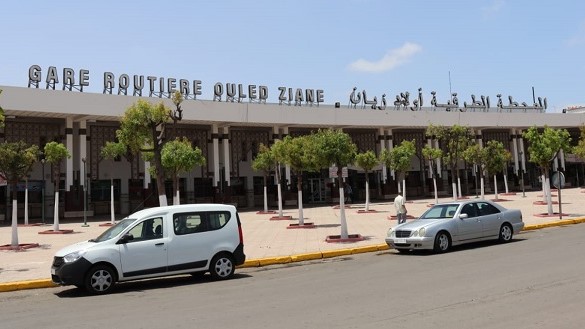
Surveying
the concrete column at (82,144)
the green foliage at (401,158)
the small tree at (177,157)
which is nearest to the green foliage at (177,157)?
the small tree at (177,157)

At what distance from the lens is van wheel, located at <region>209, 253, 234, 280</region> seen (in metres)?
11.4

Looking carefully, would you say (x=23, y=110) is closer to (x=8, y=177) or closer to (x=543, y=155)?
(x=8, y=177)

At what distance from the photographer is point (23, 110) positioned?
29906 mm

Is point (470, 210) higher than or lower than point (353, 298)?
higher

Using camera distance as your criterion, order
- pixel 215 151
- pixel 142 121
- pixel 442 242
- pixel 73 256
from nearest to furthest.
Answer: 1. pixel 73 256
2. pixel 442 242
3. pixel 142 121
4. pixel 215 151

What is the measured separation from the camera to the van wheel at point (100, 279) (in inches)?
396

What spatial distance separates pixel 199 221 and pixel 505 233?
33.0 ft

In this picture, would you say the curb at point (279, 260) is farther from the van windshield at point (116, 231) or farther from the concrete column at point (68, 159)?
the concrete column at point (68, 159)

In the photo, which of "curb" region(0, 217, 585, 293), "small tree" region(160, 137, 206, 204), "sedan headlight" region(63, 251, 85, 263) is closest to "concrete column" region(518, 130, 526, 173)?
"small tree" region(160, 137, 206, 204)

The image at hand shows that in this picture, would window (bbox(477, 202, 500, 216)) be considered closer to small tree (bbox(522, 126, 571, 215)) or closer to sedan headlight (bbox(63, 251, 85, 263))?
small tree (bbox(522, 126, 571, 215))

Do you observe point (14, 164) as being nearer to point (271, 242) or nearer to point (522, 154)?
point (271, 242)

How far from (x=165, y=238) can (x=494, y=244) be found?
10361 millimetres

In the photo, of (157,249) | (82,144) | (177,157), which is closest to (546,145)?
(177,157)

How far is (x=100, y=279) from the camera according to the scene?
33.4 feet
